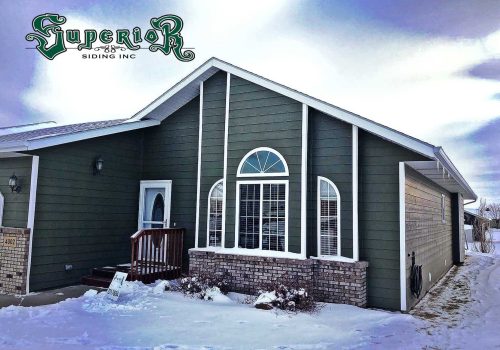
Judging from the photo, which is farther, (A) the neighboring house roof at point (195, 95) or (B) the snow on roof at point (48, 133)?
(B) the snow on roof at point (48, 133)

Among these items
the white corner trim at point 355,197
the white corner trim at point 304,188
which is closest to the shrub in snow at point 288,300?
the white corner trim at point 304,188

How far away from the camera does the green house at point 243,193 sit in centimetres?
666

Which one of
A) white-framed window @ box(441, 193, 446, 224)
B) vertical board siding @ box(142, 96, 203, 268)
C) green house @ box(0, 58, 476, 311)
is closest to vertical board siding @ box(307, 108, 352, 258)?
green house @ box(0, 58, 476, 311)

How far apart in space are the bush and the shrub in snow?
0.92 meters

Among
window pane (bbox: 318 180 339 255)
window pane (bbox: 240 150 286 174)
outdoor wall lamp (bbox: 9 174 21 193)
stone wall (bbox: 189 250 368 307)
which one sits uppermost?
window pane (bbox: 240 150 286 174)

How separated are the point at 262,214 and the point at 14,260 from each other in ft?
15.3

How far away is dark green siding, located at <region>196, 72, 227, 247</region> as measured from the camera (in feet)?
27.0

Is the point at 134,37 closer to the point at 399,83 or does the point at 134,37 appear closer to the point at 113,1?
the point at 113,1

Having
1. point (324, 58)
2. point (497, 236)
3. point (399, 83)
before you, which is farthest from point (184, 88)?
point (497, 236)

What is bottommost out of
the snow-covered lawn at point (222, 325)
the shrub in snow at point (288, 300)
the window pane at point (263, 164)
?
the snow-covered lawn at point (222, 325)

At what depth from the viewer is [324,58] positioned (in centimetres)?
1399

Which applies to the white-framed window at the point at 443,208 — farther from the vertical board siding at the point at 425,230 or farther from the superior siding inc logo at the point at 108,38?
the superior siding inc logo at the point at 108,38

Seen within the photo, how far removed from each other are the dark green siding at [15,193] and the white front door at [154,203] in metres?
2.75

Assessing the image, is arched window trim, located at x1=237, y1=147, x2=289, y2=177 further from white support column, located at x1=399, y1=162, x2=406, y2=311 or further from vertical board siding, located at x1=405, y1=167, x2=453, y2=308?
vertical board siding, located at x1=405, y1=167, x2=453, y2=308
